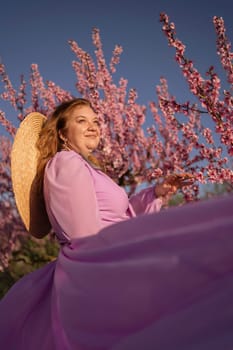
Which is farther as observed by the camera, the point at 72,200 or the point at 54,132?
the point at 54,132

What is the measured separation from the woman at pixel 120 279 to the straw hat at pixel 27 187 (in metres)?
0.29

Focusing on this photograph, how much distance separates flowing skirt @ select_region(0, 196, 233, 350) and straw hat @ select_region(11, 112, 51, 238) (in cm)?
50

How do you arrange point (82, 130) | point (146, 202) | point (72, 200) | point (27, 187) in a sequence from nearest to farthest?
point (72, 200)
point (27, 187)
point (82, 130)
point (146, 202)

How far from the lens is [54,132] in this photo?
84.2 inches

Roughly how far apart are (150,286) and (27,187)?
3.40ft

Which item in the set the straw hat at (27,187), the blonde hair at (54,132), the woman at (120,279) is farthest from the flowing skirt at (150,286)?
the blonde hair at (54,132)

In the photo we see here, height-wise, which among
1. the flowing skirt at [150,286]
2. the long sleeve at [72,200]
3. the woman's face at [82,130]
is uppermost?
the woman's face at [82,130]

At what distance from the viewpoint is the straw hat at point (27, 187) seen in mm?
1985

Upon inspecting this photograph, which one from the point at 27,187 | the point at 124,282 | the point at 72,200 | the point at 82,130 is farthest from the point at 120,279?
the point at 82,130

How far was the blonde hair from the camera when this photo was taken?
2.09 m

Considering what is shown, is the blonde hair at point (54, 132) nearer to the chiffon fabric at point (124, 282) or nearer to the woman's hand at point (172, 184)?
the chiffon fabric at point (124, 282)

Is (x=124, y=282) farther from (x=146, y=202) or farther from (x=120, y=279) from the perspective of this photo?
(x=146, y=202)

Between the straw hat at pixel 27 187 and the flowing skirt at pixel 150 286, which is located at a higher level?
the straw hat at pixel 27 187

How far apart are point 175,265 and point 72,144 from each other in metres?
1.16
